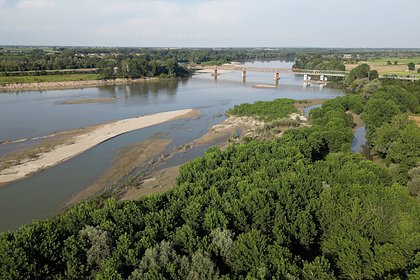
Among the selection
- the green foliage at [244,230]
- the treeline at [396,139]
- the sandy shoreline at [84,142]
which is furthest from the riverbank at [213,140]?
the treeline at [396,139]

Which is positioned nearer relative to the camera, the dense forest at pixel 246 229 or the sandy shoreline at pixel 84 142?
the dense forest at pixel 246 229

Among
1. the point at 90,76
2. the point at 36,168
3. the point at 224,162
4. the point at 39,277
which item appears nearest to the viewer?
the point at 39,277

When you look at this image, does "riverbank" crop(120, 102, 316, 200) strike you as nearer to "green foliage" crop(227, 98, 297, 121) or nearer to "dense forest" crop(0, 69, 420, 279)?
"green foliage" crop(227, 98, 297, 121)


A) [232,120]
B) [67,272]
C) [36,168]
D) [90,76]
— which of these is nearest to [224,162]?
[67,272]

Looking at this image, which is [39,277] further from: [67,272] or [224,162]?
[224,162]

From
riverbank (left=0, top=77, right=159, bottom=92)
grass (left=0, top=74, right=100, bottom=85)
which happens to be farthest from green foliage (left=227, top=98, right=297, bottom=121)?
grass (left=0, top=74, right=100, bottom=85)

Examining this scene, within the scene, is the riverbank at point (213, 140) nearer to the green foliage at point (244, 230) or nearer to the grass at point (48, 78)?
the green foliage at point (244, 230)

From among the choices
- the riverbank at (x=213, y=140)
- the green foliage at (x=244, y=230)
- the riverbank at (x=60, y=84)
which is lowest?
the riverbank at (x=213, y=140)
